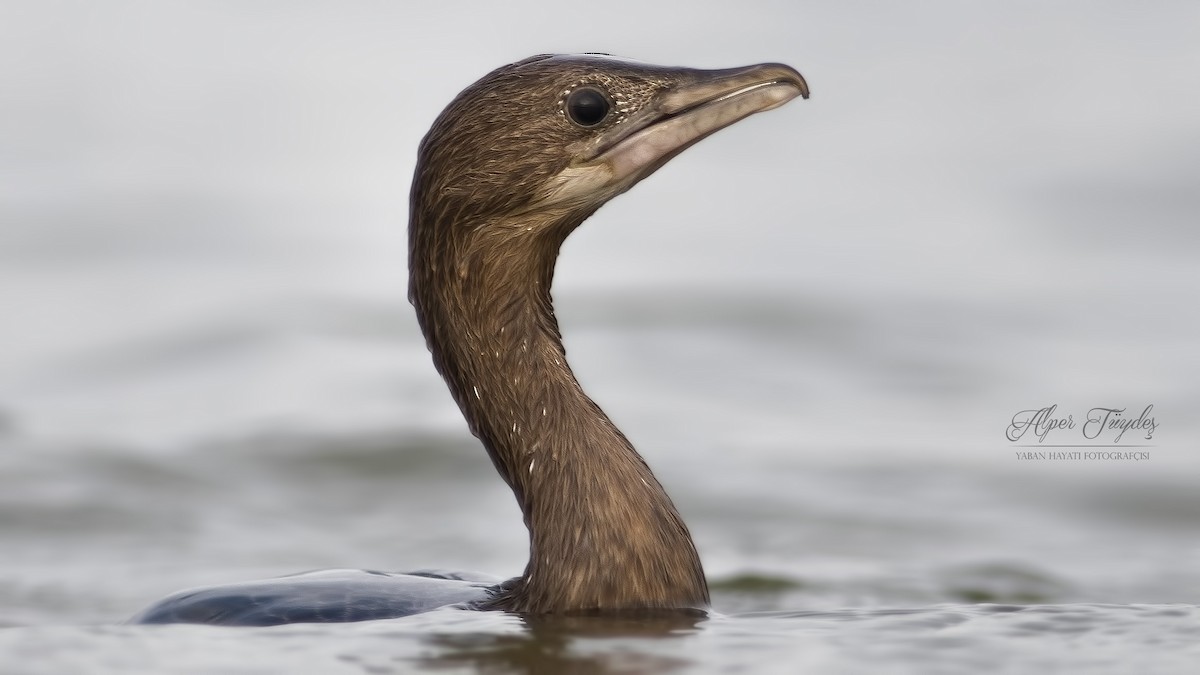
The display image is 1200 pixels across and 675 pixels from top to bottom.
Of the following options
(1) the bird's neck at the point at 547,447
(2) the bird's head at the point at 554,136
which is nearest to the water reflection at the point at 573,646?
(1) the bird's neck at the point at 547,447

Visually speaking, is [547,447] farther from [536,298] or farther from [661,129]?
[661,129]

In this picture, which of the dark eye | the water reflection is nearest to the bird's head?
the dark eye

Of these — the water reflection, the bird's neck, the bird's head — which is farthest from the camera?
the bird's head

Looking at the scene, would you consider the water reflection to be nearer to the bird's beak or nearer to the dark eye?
the bird's beak

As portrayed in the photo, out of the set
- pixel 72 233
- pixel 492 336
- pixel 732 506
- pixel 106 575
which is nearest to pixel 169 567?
pixel 106 575

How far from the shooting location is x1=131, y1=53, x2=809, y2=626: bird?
18.4 feet

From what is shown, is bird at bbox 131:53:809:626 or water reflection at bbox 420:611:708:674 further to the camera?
bird at bbox 131:53:809:626

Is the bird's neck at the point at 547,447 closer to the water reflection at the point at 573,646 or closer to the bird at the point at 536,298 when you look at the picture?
the bird at the point at 536,298

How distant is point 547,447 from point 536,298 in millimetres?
449

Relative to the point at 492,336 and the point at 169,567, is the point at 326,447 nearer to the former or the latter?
the point at 169,567

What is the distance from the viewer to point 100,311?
11953 mm

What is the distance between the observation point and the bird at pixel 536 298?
561cm

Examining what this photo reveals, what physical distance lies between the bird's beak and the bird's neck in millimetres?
211

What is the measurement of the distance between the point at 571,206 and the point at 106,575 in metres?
3.31
